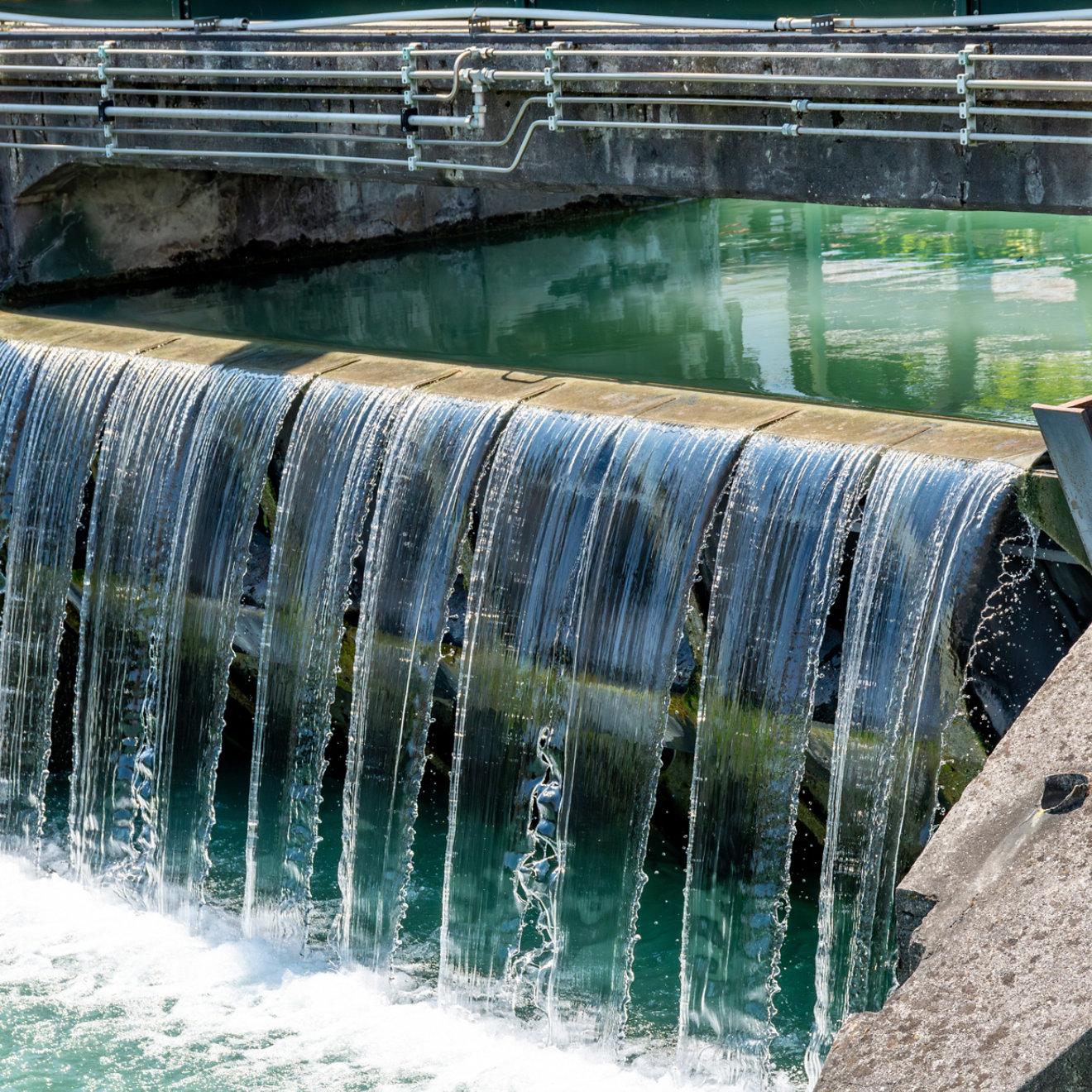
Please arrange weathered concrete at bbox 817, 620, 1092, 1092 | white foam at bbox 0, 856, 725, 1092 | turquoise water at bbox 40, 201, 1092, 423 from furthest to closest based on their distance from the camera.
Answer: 1. turquoise water at bbox 40, 201, 1092, 423
2. white foam at bbox 0, 856, 725, 1092
3. weathered concrete at bbox 817, 620, 1092, 1092

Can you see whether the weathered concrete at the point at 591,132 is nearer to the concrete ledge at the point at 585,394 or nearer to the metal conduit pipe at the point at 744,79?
the metal conduit pipe at the point at 744,79

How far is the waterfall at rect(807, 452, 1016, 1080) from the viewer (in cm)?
504

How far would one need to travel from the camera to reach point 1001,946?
8.73 feet

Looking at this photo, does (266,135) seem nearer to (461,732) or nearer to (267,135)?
(267,135)

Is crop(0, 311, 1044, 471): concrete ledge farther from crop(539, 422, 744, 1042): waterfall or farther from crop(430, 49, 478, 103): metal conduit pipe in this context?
crop(430, 49, 478, 103): metal conduit pipe


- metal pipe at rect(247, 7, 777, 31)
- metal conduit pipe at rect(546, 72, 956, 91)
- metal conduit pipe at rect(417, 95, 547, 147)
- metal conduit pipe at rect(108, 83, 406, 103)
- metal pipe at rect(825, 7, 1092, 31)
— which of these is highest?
metal pipe at rect(247, 7, 777, 31)

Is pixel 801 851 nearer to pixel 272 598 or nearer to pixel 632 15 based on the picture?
pixel 272 598

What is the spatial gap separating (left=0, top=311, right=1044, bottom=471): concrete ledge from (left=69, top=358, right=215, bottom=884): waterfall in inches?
12.8

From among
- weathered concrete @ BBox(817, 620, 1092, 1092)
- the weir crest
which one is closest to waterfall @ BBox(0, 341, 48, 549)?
the weir crest

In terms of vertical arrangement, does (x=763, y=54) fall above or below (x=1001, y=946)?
above

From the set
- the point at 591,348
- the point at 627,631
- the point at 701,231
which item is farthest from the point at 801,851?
the point at 701,231

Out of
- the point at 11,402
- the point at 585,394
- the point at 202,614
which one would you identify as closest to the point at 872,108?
the point at 585,394

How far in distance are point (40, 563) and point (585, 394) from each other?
2.96m

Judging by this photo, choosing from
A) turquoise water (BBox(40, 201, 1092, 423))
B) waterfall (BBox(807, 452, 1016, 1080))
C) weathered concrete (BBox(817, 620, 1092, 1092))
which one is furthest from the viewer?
turquoise water (BBox(40, 201, 1092, 423))
